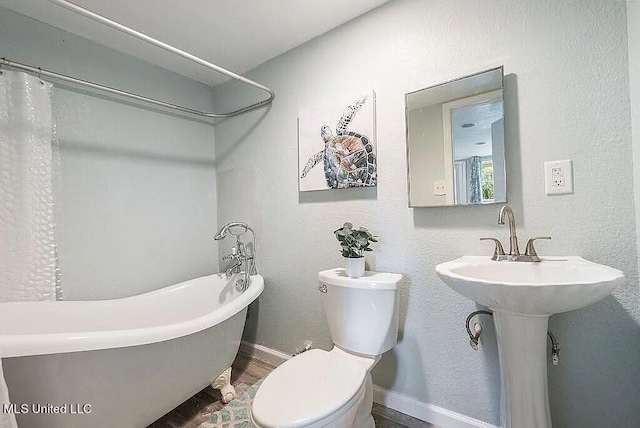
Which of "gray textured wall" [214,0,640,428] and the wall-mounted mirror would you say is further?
the wall-mounted mirror

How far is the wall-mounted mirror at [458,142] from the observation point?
1194 millimetres

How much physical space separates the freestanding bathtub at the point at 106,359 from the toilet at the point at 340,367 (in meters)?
0.48

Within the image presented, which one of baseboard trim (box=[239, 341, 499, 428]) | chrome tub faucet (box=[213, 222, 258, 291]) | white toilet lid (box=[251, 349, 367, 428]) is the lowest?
baseboard trim (box=[239, 341, 499, 428])

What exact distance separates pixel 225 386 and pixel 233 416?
173 mm

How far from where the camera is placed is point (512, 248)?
3.68 feet

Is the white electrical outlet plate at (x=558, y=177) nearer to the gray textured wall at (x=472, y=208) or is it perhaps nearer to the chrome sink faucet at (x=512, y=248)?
A: the gray textured wall at (x=472, y=208)

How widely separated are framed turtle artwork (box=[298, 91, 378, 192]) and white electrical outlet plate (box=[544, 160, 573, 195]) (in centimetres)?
74

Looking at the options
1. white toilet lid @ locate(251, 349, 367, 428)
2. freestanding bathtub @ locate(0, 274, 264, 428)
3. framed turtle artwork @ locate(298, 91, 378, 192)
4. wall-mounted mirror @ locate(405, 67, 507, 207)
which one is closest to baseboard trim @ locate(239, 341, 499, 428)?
white toilet lid @ locate(251, 349, 367, 428)

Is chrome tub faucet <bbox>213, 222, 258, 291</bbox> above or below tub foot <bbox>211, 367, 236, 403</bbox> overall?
above

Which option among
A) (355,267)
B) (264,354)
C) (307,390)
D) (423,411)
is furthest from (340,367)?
(264,354)

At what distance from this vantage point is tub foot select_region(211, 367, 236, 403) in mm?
1562

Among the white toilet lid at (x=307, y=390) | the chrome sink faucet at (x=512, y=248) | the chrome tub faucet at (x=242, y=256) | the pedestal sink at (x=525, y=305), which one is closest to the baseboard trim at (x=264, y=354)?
the chrome tub faucet at (x=242, y=256)

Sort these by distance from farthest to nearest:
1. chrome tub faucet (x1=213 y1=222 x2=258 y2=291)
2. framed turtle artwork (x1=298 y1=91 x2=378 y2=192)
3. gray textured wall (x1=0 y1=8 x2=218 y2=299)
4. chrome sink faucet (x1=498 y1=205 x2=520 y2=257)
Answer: chrome tub faucet (x1=213 y1=222 x2=258 y2=291) < gray textured wall (x1=0 y1=8 x2=218 y2=299) < framed turtle artwork (x1=298 y1=91 x2=378 y2=192) < chrome sink faucet (x1=498 y1=205 x2=520 y2=257)

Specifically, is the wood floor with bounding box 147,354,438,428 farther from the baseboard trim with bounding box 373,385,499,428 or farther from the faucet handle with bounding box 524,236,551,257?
the faucet handle with bounding box 524,236,551,257
